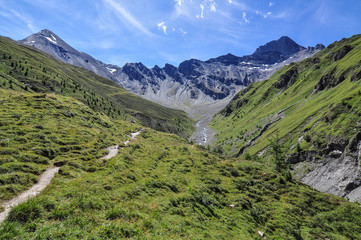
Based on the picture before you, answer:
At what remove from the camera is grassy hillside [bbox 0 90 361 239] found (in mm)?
12576

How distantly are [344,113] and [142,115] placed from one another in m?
166

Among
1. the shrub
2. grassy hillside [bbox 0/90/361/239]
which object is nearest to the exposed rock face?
grassy hillside [bbox 0/90/361/239]

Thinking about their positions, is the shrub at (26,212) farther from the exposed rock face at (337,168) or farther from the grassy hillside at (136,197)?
the exposed rock face at (337,168)

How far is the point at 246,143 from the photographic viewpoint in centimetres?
12044

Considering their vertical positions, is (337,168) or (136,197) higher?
(337,168)

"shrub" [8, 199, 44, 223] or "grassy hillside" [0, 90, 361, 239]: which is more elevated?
"shrub" [8, 199, 44, 223]

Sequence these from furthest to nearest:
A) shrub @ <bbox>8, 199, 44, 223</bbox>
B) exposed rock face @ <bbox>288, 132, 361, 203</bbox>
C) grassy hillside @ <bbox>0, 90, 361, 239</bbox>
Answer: exposed rock face @ <bbox>288, 132, 361, 203</bbox>, grassy hillside @ <bbox>0, 90, 361, 239</bbox>, shrub @ <bbox>8, 199, 44, 223</bbox>

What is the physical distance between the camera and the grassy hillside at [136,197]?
41.3 ft

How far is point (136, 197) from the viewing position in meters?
19.7

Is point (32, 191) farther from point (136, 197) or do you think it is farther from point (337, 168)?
point (337, 168)

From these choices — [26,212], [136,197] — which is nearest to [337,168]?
[136,197]

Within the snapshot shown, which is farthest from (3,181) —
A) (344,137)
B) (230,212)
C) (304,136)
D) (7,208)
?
(304,136)

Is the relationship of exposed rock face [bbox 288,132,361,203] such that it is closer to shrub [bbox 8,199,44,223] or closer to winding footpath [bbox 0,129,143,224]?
shrub [bbox 8,199,44,223]

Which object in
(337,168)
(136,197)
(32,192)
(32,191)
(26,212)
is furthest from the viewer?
(337,168)
